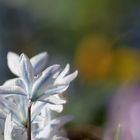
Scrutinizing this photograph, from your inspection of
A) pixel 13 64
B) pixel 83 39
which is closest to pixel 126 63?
pixel 83 39

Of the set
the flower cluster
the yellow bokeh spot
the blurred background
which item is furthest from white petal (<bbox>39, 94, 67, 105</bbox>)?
the yellow bokeh spot

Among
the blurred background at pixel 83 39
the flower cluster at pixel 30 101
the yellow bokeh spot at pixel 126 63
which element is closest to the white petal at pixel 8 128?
the flower cluster at pixel 30 101

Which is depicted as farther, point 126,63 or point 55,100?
point 126,63

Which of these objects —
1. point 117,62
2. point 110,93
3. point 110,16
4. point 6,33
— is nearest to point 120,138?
point 110,93

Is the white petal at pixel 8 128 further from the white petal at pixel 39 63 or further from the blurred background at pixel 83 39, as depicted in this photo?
the blurred background at pixel 83 39

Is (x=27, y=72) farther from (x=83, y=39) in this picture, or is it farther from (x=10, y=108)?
(x=83, y=39)

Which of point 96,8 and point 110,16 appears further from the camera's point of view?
point 110,16

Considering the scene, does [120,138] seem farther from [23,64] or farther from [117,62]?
[117,62]
